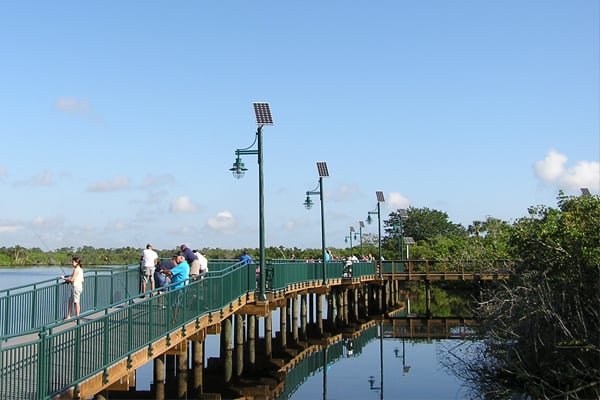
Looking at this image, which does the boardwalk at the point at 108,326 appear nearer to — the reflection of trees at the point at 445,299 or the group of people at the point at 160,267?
the group of people at the point at 160,267

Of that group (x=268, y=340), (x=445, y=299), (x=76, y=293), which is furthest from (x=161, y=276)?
(x=445, y=299)

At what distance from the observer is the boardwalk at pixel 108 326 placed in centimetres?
973

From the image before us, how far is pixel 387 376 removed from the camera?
2455 cm

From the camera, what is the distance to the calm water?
69.5 ft

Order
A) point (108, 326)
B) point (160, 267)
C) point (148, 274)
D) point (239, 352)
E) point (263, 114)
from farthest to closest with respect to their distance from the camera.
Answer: point (239, 352)
point (263, 114)
point (148, 274)
point (160, 267)
point (108, 326)

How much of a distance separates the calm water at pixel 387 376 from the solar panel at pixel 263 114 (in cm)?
697

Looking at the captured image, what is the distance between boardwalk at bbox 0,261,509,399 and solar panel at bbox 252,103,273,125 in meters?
4.30

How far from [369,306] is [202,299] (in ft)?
109

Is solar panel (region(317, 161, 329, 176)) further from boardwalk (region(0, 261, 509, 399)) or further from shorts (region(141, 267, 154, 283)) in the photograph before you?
shorts (region(141, 267, 154, 283))

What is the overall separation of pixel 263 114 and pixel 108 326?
425 inches

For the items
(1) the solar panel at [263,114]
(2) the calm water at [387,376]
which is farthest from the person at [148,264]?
(1) the solar panel at [263,114]

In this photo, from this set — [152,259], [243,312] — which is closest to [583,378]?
[243,312]

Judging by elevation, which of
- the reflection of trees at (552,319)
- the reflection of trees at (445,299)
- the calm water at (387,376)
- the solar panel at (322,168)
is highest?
the solar panel at (322,168)

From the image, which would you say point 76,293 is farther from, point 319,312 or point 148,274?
point 319,312
